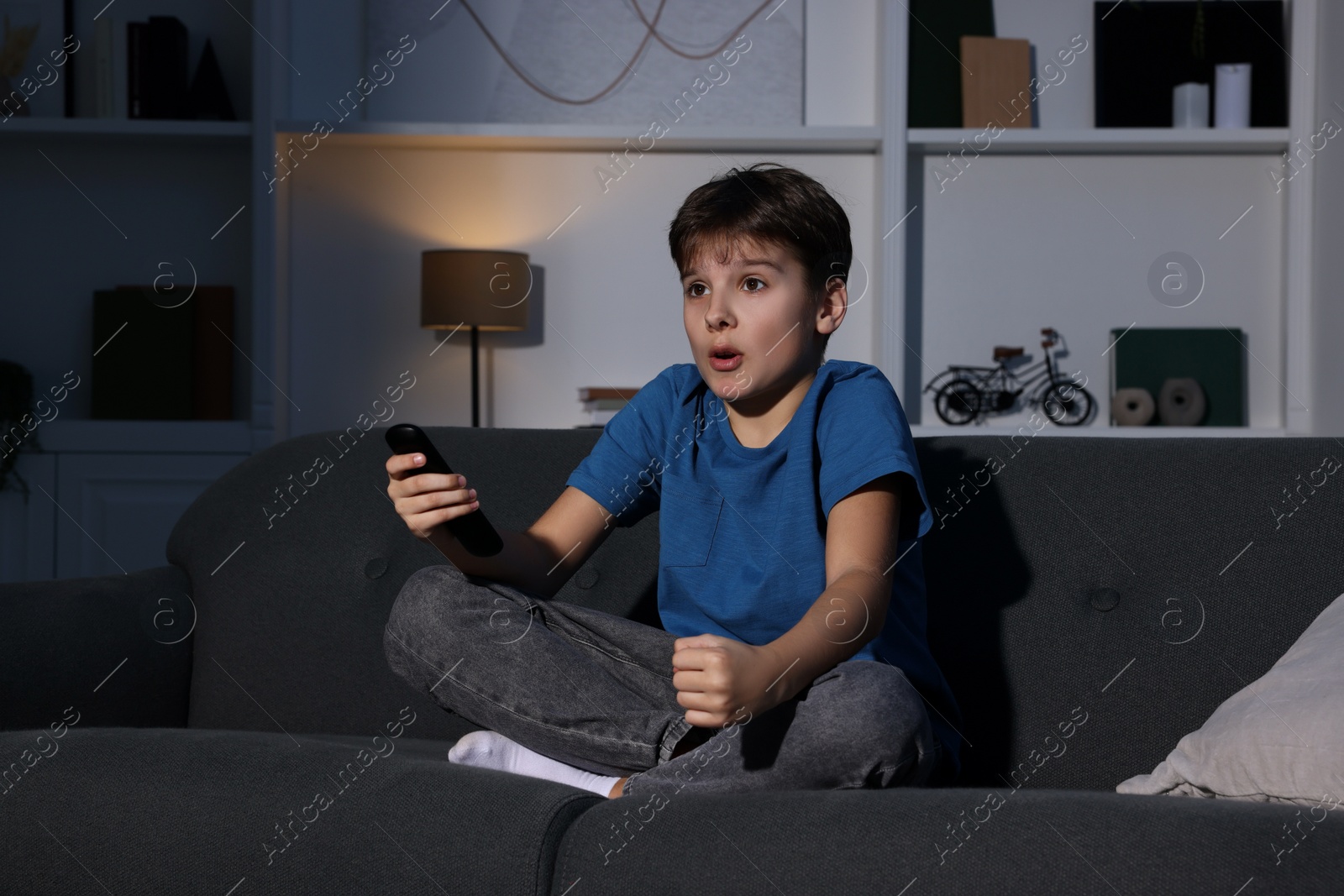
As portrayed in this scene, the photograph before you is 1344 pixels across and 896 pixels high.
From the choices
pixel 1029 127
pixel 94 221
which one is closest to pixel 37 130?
pixel 94 221

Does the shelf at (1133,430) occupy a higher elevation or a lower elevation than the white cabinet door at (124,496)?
higher

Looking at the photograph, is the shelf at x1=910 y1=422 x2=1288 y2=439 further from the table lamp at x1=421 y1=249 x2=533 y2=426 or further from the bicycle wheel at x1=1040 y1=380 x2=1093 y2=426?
the table lamp at x1=421 y1=249 x2=533 y2=426

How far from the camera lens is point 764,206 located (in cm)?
116

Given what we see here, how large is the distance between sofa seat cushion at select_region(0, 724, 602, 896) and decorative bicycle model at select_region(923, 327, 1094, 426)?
1953 millimetres

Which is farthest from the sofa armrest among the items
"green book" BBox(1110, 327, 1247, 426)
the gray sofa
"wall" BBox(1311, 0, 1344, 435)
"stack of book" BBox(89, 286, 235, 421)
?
"wall" BBox(1311, 0, 1344, 435)

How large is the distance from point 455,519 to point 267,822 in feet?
0.94

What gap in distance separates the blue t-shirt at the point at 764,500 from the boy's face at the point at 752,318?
0.05 m

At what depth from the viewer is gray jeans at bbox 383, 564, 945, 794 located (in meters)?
0.90

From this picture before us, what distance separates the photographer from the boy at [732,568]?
92 centimetres

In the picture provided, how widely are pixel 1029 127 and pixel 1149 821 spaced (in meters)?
2.22

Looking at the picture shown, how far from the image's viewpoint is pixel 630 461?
1.24 m

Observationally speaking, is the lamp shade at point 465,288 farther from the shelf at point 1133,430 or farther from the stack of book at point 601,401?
the shelf at point 1133,430

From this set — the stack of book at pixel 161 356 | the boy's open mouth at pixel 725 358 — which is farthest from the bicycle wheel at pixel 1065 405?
the stack of book at pixel 161 356

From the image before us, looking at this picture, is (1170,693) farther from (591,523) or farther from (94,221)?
(94,221)
